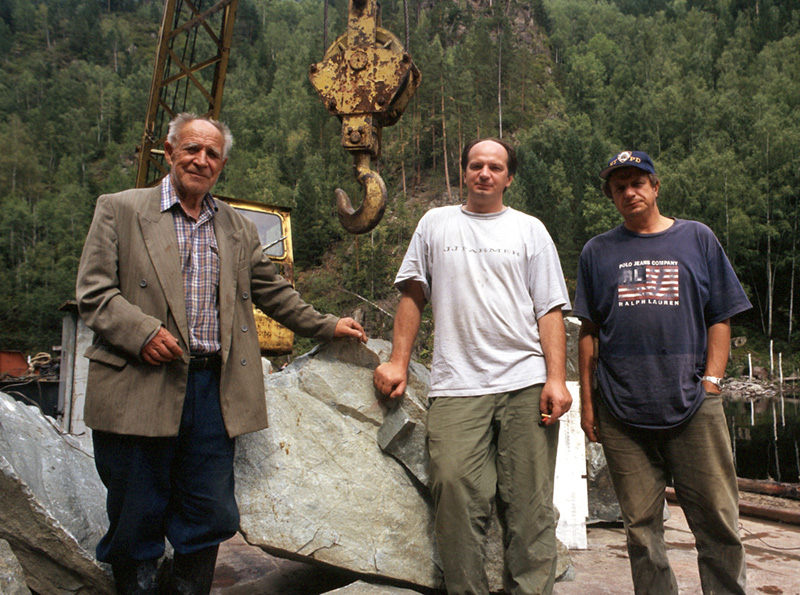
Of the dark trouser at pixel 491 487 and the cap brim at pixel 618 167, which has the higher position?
the cap brim at pixel 618 167

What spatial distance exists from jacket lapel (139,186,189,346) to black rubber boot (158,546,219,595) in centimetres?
80

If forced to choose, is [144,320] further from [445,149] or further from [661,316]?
[445,149]

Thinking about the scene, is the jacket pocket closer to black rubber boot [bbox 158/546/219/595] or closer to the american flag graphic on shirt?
black rubber boot [bbox 158/546/219/595]

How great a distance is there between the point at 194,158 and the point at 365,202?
2.56 ft

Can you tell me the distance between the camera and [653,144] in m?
48.5

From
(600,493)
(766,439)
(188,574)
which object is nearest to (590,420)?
(188,574)

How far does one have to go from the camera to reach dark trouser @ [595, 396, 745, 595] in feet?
8.21

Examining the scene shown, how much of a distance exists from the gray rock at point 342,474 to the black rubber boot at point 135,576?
1.30 ft

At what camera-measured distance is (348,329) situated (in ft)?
9.96

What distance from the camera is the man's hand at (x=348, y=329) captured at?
3010 millimetres

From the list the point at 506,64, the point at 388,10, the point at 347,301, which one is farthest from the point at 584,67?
the point at 347,301

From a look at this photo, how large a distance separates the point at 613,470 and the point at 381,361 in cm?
122

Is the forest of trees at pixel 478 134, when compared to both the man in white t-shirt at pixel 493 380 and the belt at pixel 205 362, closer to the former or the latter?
the man in white t-shirt at pixel 493 380

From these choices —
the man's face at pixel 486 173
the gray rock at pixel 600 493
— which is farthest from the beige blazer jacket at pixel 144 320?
the gray rock at pixel 600 493
